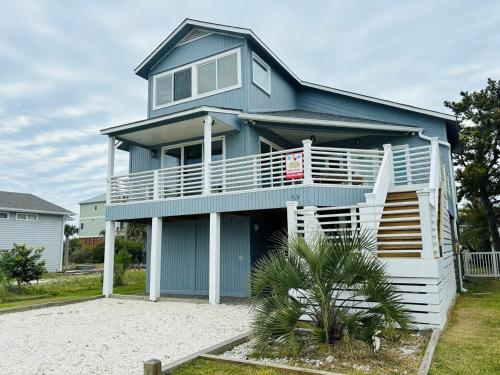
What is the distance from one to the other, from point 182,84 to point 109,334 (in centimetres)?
1099

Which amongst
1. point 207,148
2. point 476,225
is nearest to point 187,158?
point 207,148

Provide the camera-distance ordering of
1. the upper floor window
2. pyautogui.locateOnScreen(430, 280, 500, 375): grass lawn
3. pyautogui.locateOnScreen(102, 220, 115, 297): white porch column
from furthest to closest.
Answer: the upper floor window → pyautogui.locateOnScreen(102, 220, 115, 297): white porch column → pyautogui.locateOnScreen(430, 280, 500, 375): grass lawn

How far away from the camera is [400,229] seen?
8.25 meters

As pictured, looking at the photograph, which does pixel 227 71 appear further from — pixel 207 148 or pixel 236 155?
pixel 207 148

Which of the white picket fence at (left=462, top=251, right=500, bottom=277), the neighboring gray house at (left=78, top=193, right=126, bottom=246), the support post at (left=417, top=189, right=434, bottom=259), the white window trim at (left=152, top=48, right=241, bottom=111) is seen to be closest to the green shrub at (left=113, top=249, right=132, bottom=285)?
the white window trim at (left=152, top=48, right=241, bottom=111)

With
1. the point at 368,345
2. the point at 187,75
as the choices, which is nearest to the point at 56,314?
the point at 368,345

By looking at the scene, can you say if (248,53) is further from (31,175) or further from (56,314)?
(31,175)

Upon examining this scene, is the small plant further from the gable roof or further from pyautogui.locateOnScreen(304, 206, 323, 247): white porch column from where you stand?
pyautogui.locateOnScreen(304, 206, 323, 247): white porch column

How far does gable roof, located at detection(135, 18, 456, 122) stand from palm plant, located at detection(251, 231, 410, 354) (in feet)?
33.6

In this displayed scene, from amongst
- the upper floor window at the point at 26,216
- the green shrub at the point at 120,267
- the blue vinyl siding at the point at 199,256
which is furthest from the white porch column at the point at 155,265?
the upper floor window at the point at 26,216

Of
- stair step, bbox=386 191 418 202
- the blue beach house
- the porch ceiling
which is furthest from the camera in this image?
the porch ceiling

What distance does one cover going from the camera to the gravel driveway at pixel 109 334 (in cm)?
579

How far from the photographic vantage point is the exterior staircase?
748 centimetres

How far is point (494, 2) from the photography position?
14609 millimetres
